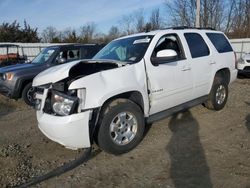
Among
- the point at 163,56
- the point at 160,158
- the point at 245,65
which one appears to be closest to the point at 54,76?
the point at 163,56

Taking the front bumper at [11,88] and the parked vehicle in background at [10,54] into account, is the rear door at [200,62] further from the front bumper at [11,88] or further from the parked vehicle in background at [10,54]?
the parked vehicle in background at [10,54]

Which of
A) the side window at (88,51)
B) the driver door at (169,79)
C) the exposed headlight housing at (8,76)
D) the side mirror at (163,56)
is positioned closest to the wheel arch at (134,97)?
the driver door at (169,79)

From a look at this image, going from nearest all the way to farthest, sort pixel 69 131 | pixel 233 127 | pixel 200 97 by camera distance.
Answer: pixel 69 131 → pixel 233 127 → pixel 200 97

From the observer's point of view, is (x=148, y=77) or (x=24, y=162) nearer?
(x=24, y=162)

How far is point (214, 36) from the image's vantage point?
671 centimetres

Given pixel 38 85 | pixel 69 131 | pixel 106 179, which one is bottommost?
pixel 106 179

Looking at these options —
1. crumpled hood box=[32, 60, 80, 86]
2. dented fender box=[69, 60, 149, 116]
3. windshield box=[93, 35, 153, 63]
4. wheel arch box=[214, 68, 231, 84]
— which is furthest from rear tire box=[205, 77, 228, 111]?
crumpled hood box=[32, 60, 80, 86]

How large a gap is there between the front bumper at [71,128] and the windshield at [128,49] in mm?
1402

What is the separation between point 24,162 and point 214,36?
480 cm

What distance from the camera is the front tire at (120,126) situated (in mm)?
4309

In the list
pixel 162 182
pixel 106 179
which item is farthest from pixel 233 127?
pixel 106 179

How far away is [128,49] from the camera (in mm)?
5414

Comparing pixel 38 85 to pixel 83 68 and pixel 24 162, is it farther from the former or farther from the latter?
pixel 24 162

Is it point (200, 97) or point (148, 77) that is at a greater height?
point (148, 77)
